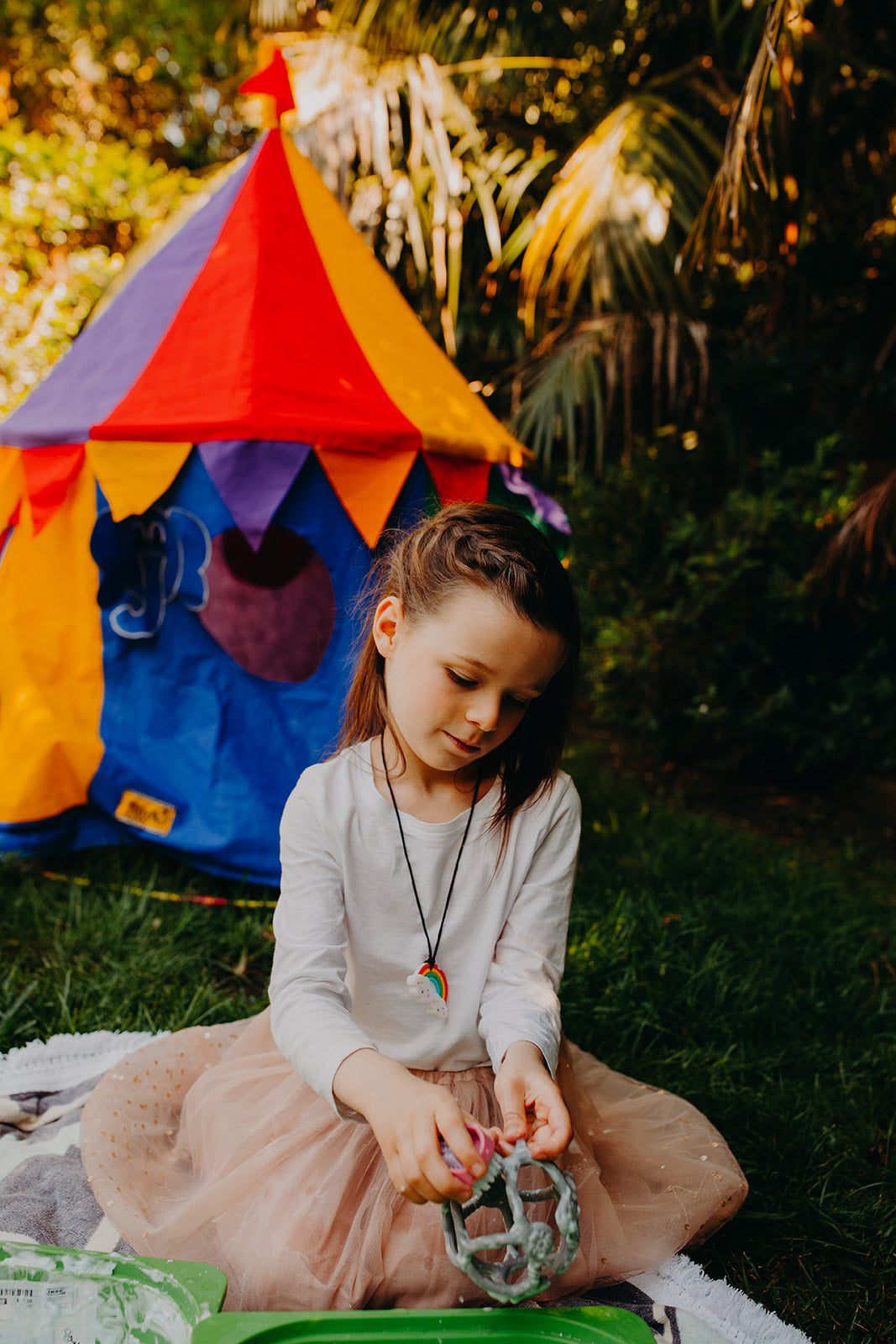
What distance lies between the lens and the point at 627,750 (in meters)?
4.07

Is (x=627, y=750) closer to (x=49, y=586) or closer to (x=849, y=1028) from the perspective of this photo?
(x=849, y=1028)

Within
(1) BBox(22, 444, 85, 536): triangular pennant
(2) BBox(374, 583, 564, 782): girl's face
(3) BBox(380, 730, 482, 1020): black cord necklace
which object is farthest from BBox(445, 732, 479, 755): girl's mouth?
(1) BBox(22, 444, 85, 536): triangular pennant

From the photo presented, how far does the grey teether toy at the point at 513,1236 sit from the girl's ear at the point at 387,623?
0.60m

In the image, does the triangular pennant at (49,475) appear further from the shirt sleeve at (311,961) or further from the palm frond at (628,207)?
the palm frond at (628,207)

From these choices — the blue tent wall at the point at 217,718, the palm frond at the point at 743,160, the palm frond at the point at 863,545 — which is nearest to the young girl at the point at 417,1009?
the blue tent wall at the point at 217,718

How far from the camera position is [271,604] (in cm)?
214

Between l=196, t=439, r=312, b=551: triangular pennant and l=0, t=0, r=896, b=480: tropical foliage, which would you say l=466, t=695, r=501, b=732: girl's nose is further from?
l=0, t=0, r=896, b=480: tropical foliage

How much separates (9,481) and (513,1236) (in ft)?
6.93

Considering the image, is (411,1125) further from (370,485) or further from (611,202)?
(611,202)

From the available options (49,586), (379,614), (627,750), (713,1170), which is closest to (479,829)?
(379,614)

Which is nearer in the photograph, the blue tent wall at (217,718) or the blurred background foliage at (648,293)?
the blue tent wall at (217,718)

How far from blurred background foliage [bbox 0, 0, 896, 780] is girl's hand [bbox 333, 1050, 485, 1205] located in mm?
2430

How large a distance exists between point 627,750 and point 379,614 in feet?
9.89

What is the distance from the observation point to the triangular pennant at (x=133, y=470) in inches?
81.7
